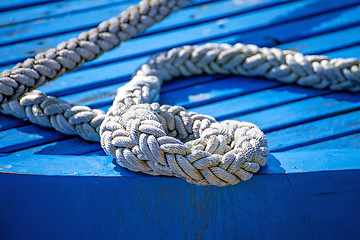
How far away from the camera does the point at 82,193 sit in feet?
3.58

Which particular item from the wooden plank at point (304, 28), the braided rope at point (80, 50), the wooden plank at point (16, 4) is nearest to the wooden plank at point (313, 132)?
the wooden plank at point (304, 28)

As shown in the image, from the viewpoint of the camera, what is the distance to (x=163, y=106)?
1152 mm

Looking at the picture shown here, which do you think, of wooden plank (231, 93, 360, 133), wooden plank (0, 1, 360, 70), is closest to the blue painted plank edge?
wooden plank (231, 93, 360, 133)

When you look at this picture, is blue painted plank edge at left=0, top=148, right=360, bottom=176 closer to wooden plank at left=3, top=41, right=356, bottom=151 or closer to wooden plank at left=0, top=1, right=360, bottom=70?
wooden plank at left=3, top=41, right=356, bottom=151

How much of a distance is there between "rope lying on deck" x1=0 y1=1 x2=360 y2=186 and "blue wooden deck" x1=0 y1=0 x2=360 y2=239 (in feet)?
0.19

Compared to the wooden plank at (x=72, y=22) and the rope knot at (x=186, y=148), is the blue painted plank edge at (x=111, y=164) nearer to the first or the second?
the rope knot at (x=186, y=148)

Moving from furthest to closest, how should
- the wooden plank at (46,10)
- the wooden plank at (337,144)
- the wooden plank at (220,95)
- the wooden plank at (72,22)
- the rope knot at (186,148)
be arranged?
the wooden plank at (46,10), the wooden plank at (72,22), the wooden plank at (220,95), the wooden plank at (337,144), the rope knot at (186,148)

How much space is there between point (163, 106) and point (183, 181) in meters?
0.22

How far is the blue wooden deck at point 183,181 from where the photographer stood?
1.08 meters

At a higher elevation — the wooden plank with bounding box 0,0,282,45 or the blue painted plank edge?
the wooden plank with bounding box 0,0,282,45

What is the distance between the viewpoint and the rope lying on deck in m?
0.99

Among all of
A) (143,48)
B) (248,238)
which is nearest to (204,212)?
(248,238)

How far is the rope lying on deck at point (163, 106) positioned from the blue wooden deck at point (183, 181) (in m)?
0.06

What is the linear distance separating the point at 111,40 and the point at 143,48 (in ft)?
0.61
